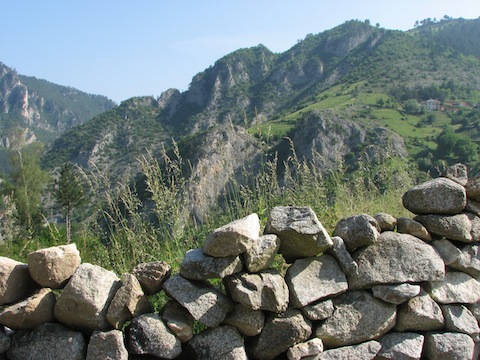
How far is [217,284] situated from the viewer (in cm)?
379

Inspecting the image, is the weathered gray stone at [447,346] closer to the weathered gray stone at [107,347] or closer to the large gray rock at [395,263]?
the large gray rock at [395,263]

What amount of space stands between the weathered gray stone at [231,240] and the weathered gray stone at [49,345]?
47.6 inches

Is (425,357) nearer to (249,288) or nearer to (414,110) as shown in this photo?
(249,288)

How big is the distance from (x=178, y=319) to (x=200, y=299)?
0.24 meters

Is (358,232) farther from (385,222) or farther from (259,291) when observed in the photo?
(259,291)

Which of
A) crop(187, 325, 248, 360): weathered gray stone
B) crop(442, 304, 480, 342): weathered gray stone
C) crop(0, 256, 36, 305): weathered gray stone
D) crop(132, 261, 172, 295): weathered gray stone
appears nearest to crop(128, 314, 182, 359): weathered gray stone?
crop(187, 325, 248, 360): weathered gray stone

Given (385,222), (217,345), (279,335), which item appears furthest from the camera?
(385,222)

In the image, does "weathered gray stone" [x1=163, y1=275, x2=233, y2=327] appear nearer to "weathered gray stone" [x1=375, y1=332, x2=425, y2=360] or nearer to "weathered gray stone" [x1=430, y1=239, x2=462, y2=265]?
"weathered gray stone" [x1=375, y1=332, x2=425, y2=360]

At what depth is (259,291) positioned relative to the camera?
3.35 m

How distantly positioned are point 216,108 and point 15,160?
15147 cm

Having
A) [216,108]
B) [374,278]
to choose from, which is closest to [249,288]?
[374,278]

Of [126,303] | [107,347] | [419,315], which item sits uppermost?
[126,303]

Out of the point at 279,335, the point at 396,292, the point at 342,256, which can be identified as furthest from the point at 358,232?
the point at 279,335

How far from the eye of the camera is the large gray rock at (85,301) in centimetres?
314
